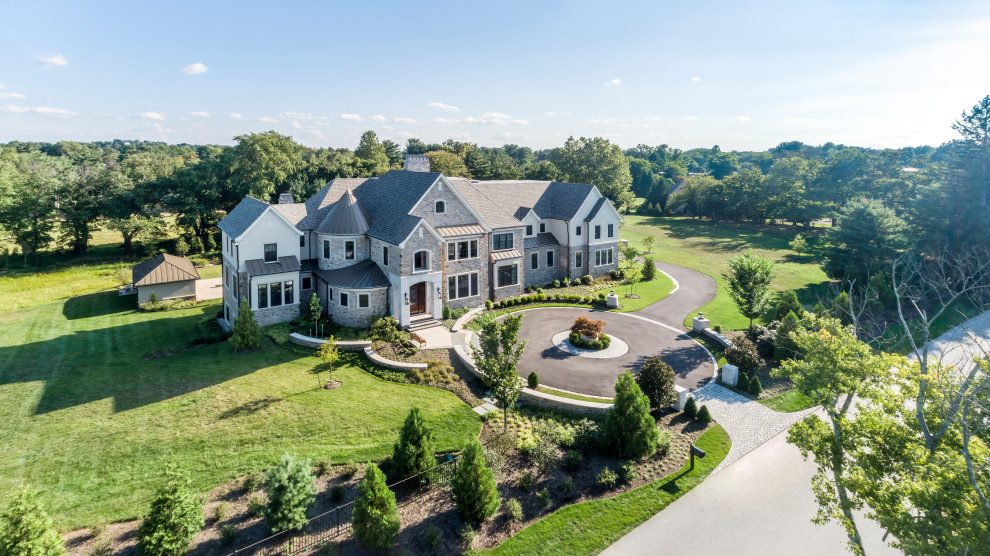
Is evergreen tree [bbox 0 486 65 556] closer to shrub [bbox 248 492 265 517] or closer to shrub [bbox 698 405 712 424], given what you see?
shrub [bbox 248 492 265 517]

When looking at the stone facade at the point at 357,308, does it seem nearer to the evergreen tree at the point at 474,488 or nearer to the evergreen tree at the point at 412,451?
the evergreen tree at the point at 412,451

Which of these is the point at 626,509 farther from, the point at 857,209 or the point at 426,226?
the point at 857,209

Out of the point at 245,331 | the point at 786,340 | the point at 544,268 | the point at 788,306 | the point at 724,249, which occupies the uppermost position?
the point at 724,249

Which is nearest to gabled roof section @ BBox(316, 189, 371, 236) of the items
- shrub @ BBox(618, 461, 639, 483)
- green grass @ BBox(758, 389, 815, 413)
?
shrub @ BBox(618, 461, 639, 483)

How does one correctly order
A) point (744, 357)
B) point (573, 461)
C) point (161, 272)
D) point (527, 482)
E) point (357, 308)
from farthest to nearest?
point (161, 272) < point (357, 308) < point (744, 357) < point (573, 461) < point (527, 482)

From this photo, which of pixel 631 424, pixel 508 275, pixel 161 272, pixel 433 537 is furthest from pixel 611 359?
pixel 161 272

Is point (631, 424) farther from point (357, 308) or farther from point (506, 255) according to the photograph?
point (506, 255)
